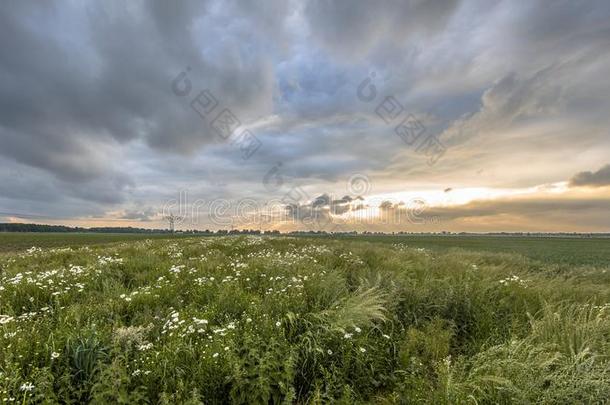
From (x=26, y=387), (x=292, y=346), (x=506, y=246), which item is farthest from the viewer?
(x=506, y=246)

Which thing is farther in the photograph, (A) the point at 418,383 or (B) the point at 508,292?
(B) the point at 508,292

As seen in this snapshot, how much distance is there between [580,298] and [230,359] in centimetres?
899

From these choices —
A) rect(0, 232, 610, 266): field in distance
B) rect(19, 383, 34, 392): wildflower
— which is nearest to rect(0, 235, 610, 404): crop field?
rect(19, 383, 34, 392): wildflower

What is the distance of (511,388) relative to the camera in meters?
3.16

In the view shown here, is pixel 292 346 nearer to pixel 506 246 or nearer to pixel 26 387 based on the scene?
pixel 26 387

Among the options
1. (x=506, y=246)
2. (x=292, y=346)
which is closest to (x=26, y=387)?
(x=292, y=346)

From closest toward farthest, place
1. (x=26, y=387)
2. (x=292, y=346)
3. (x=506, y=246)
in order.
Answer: (x=26, y=387), (x=292, y=346), (x=506, y=246)

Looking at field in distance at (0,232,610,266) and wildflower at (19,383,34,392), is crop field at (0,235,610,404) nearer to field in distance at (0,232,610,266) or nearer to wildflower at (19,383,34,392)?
wildflower at (19,383,34,392)

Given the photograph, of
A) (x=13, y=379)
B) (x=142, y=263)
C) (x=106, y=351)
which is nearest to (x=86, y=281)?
(x=142, y=263)

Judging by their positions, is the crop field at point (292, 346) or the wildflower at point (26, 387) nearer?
the wildflower at point (26, 387)

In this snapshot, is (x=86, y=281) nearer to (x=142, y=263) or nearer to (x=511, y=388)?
(x=142, y=263)

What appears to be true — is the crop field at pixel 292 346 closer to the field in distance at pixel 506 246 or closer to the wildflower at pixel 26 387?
the wildflower at pixel 26 387

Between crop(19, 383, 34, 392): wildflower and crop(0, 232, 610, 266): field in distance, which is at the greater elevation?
crop(19, 383, 34, 392): wildflower

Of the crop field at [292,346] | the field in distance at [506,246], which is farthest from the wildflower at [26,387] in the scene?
the field in distance at [506,246]
